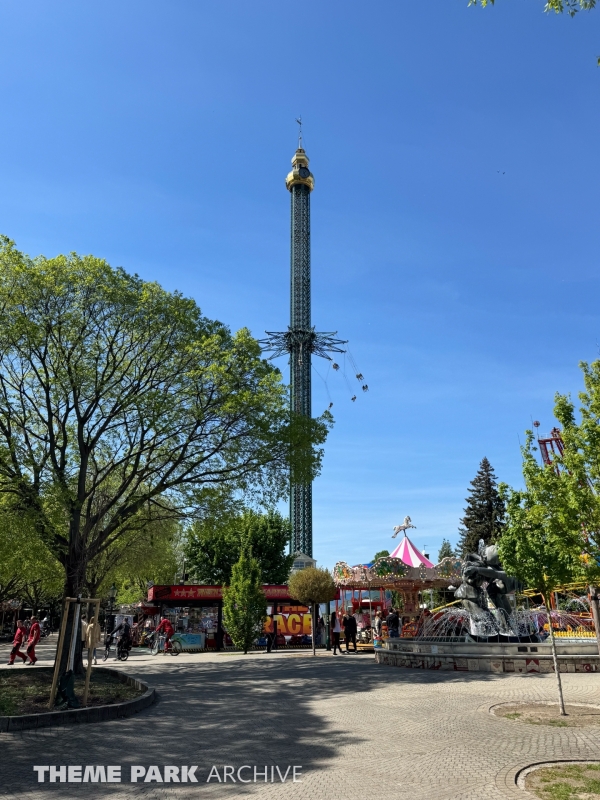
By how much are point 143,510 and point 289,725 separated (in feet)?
40.8

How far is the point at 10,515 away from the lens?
55.0 ft

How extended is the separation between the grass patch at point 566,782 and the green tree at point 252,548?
38.1m

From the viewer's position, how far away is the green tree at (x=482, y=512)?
5506cm

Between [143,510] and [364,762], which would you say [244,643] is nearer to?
[143,510]

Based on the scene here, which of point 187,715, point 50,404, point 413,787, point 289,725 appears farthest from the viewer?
point 50,404

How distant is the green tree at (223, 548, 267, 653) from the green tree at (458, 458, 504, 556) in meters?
30.6

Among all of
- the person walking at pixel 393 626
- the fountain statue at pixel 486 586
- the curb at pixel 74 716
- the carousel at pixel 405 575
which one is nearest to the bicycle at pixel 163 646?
the carousel at pixel 405 575

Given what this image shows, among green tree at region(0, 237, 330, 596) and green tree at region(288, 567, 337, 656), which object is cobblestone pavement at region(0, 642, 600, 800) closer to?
green tree at region(0, 237, 330, 596)

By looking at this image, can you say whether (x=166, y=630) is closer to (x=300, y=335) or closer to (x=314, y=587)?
(x=314, y=587)

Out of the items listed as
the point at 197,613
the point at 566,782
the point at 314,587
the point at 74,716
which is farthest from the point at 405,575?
the point at 566,782

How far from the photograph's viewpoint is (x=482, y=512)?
57.7 meters

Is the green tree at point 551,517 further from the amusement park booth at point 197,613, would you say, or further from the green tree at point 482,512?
the green tree at point 482,512

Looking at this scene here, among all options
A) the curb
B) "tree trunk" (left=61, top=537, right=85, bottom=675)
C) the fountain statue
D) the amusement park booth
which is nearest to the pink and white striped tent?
the amusement park booth

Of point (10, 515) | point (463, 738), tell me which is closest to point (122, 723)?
point (463, 738)
